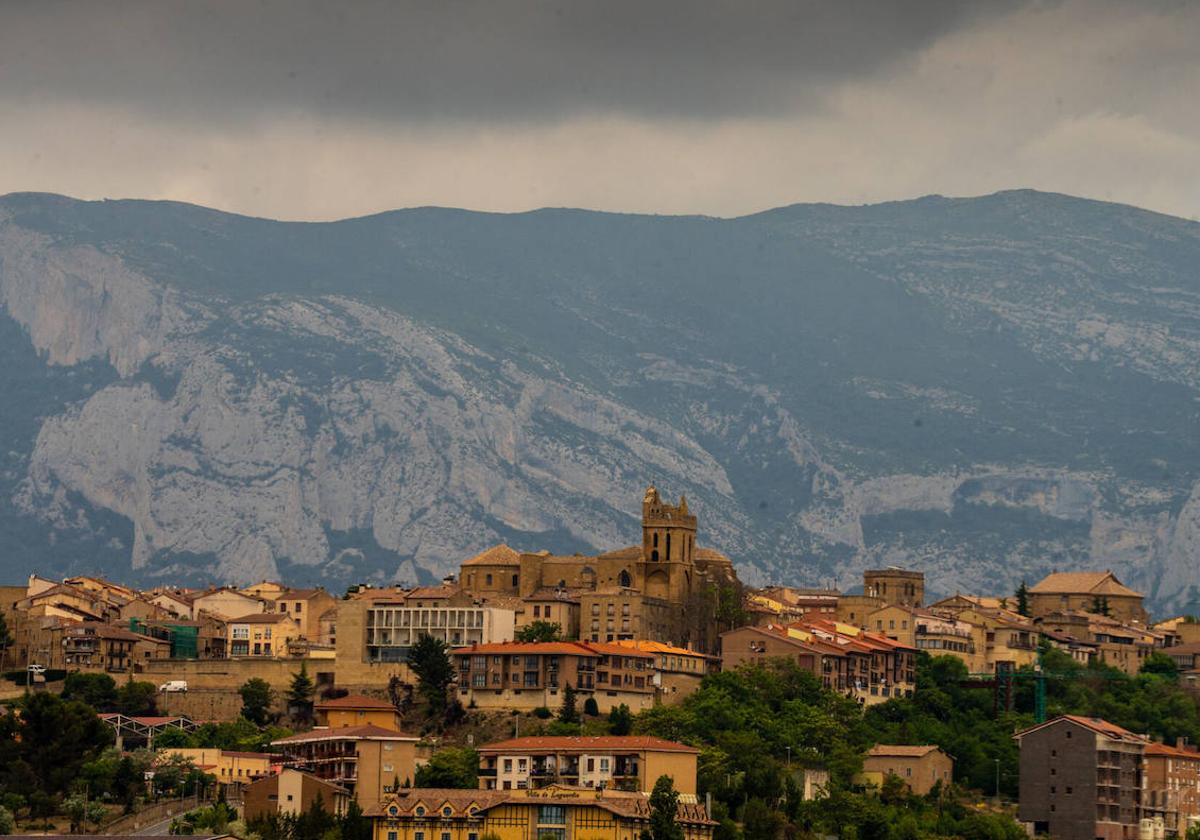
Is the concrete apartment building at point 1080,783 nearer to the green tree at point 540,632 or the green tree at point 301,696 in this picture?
the green tree at point 540,632

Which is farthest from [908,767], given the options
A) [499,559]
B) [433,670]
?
[499,559]

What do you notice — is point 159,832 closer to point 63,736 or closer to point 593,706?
point 63,736

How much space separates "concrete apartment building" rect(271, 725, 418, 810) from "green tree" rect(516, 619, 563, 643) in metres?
22.1

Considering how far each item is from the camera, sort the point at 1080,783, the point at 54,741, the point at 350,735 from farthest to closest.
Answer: the point at 1080,783
the point at 54,741
the point at 350,735

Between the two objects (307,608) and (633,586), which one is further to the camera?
(307,608)

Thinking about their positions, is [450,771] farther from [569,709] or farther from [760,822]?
[760,822]

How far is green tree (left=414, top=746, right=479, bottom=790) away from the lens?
447ft

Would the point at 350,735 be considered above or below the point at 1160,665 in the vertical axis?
below

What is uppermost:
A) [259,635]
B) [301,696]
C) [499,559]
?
[499,559]

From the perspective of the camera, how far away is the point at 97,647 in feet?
553

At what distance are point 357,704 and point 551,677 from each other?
10.5 meters

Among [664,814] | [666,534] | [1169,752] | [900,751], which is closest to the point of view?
[664,814]

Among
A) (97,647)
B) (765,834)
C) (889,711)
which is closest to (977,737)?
(889,711)

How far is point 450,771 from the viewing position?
138m
